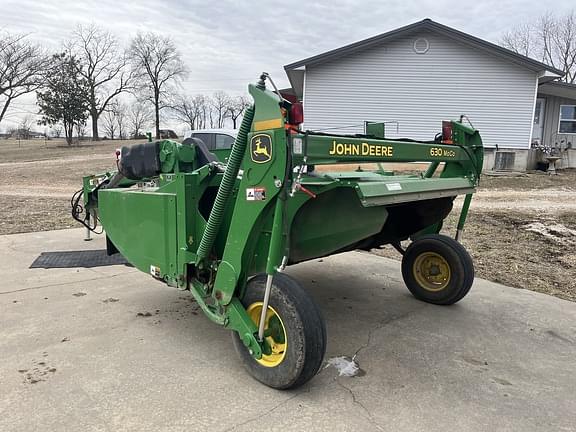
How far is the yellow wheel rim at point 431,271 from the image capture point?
405 centimetres

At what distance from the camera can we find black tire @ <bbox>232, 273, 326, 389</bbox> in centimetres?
240

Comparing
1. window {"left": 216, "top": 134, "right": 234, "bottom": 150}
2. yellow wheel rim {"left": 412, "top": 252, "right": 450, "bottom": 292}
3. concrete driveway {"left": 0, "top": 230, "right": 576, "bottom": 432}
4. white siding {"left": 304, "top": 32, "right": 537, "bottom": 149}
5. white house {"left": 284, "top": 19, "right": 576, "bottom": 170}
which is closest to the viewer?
concrete driveway {"left": 0, "top": 230, "right": 576, "bottom": 432}

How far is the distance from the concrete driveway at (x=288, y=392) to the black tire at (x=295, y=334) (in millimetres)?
121

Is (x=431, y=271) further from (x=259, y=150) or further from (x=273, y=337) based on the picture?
(x=259, y=150)

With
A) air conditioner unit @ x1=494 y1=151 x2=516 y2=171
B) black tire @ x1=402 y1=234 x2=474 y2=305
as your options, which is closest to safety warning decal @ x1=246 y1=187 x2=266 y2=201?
black tire @ x1=402 y1=234 x2=474 y2=305

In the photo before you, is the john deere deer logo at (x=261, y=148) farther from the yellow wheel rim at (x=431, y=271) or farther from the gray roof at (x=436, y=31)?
the gray roof at (x=436, y=31)

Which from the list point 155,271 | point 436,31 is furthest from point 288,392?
point 436,31

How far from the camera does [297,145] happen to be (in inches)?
92.7

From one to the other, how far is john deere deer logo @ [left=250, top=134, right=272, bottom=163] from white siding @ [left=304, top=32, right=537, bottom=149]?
14.2 m

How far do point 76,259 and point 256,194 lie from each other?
12.2 feet

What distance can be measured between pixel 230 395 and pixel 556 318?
2.79 m

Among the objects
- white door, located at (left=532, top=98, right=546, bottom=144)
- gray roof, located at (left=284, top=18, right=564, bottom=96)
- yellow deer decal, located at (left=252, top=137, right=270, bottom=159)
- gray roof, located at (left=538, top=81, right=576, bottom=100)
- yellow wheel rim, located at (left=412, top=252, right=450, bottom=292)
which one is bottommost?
yellow wheel rim, located at (left=412, top=252, right=450, bottom=292)

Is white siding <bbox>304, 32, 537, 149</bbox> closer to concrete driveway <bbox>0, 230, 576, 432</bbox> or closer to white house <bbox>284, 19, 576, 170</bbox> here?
white house <bbox>284, 19, 576, 170</bbox>

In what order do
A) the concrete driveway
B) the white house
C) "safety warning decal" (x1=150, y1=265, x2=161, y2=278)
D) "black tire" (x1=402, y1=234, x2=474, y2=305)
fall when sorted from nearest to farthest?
the concrete driveway
"safety warning decal" (x1=150, y1=265, x2=161, y2=278)
"black tire" (x1=402, y1=234, x2=474, y2=305)
the white house
